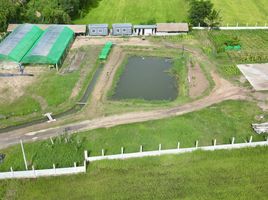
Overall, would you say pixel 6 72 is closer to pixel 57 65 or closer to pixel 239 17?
pixel 57 65

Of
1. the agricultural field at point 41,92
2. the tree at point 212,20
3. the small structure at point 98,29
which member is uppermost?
the tree at point 212,20

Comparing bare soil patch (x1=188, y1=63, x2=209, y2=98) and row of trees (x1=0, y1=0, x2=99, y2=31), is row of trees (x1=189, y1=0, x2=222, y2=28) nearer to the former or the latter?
bare soil patch (x1=188, y1=63, x2=209, y2=98)

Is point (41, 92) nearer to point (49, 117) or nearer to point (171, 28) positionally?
point (49, 117)

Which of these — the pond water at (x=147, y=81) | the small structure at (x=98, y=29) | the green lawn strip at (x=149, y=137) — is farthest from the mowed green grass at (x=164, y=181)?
the small structure at (x=98, y=29)

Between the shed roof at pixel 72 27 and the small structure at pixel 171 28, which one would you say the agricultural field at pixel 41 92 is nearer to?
the shed roof at pixel 72 27

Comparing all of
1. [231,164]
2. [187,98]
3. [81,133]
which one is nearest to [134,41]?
[187,98]

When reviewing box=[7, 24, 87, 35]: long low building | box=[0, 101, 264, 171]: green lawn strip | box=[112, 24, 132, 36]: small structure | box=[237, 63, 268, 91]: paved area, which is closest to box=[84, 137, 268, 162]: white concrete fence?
box=[0, 101, 264, 171]: green lawn strip
